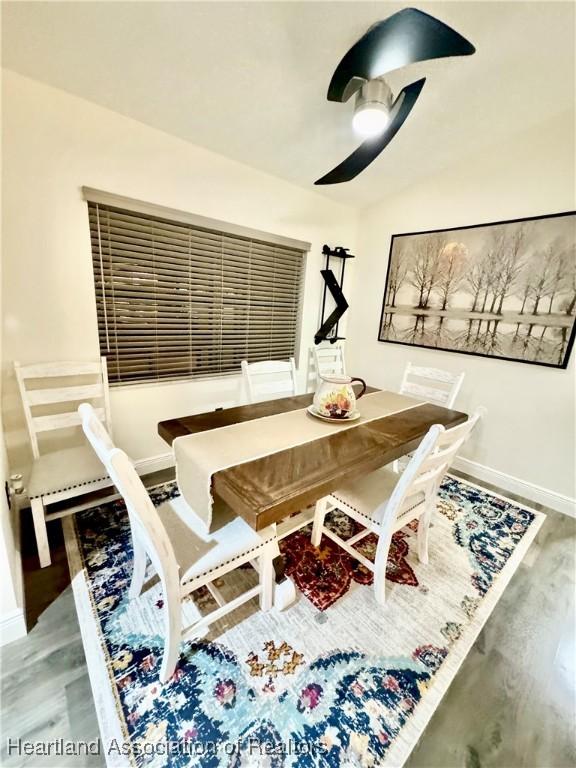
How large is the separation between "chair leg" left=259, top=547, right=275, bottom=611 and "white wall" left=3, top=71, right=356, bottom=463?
1.55 metres

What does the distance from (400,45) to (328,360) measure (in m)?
1.97

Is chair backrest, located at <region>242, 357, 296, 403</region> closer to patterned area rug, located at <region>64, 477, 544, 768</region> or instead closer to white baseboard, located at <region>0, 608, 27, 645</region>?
patterned area rug, located at <region>64, 477, 544, 768</region>

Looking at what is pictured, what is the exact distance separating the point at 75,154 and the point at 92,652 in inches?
99.9

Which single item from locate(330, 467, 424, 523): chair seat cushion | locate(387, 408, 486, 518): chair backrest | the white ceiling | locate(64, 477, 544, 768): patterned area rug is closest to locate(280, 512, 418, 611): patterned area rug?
locate(64, 477, 544, 768): patterned area rug

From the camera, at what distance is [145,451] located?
8.11ft

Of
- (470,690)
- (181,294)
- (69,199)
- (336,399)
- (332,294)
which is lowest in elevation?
(470,690)

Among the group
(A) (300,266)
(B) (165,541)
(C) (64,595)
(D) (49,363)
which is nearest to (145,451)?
(D) (49,363)

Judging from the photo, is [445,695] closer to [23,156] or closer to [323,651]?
[323,651]

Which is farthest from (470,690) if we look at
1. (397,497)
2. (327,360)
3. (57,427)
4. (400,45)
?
(400,45)

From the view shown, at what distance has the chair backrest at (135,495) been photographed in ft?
2.75

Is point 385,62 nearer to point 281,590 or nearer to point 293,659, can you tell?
point 281,590

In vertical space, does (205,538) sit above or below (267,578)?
above

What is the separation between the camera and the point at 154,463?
8.27 feet

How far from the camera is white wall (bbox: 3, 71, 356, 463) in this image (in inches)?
→ 65.9
